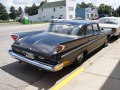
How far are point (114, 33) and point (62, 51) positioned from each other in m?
6.80

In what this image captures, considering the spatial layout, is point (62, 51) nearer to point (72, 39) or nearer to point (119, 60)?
point (72, 39)

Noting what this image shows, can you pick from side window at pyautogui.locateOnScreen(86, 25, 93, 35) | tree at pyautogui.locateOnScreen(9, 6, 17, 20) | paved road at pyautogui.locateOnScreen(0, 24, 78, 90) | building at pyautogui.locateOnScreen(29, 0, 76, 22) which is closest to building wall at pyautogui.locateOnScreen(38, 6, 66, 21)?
building at pyautogui.locateOnScreen(29, 0, 76, 22)

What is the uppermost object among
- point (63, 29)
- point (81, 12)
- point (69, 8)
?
point (69, 8)

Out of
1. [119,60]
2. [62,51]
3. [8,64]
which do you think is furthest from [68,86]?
[119,60]

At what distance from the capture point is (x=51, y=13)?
5947cm

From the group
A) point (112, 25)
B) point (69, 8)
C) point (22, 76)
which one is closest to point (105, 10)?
point (69, 8)

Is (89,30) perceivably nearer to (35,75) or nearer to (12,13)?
(35,75)

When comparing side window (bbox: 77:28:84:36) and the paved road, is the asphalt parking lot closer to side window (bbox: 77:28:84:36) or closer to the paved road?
the paved road

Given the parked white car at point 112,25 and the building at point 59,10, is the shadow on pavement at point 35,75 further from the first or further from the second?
the building at point 59,10

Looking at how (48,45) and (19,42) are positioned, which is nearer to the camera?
(48,45)

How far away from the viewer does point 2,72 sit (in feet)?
16.9

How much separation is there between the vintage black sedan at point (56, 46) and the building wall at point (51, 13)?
1942 inches

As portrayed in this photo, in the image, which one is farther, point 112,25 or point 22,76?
point 112,25

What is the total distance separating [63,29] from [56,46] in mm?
1524
